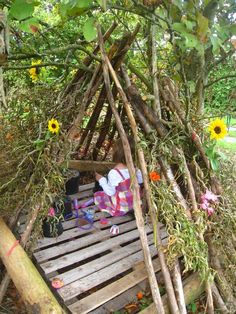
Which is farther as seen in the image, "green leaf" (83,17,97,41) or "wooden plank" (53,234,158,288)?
"wooden plank" (53,234,158,288)

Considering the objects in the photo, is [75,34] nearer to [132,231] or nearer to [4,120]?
[4,120]

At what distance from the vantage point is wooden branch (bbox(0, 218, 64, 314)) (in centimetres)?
151

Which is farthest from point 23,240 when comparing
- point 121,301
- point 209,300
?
point 209,300

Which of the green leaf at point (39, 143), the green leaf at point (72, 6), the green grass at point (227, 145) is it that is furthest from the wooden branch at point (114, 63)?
the green grass at point (227, 145)

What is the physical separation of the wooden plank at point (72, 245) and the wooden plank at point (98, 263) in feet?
0.70

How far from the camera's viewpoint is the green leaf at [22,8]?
989 millimetres

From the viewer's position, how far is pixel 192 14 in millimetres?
1277

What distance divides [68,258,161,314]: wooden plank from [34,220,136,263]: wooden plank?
500mm

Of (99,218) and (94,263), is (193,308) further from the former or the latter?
(99,218)

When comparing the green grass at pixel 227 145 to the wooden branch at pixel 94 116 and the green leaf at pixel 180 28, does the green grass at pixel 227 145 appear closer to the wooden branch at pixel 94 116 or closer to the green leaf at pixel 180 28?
the wooden branch at pixel 94 116

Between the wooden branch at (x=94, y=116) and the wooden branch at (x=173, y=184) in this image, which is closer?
the wooden branch at (x=173, y=184)

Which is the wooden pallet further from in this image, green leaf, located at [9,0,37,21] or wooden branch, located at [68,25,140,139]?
green leaf, located at [9,0,37,21]

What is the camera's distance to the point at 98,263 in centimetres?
222

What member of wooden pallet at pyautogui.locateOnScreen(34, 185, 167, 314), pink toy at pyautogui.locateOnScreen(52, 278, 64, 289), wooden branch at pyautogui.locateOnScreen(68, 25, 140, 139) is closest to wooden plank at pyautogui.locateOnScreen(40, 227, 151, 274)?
wooden pallet at pyautogui.locateOnScreen(34, 185, 167, 314)
